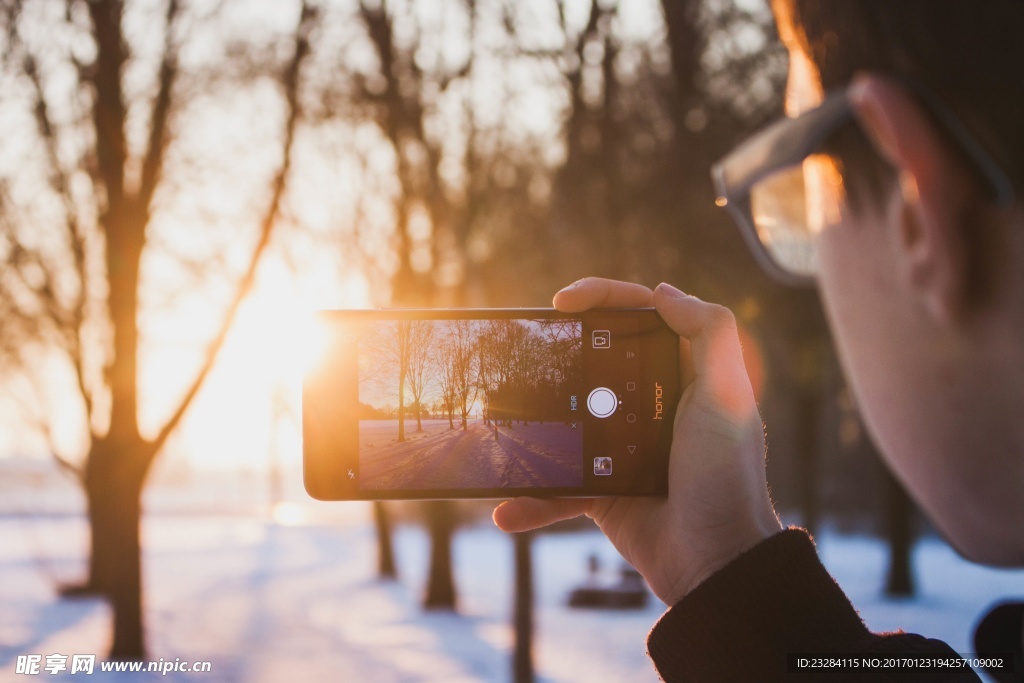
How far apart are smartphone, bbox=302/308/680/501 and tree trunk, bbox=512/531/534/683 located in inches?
235

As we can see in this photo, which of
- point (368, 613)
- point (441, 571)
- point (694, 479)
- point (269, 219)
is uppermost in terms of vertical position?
point (269, 219)

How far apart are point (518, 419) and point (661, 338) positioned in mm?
384

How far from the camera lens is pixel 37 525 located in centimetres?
2777

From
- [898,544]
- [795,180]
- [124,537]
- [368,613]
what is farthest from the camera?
[368,613]

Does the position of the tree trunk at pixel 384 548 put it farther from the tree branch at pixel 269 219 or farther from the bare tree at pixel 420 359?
the bare tree at pixel 420 359

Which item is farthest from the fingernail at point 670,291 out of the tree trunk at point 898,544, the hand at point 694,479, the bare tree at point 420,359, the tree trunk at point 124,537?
the tree trunk at point 898,544

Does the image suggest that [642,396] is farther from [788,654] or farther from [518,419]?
[788,654]

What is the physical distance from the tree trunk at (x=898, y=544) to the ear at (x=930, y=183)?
1245 cm

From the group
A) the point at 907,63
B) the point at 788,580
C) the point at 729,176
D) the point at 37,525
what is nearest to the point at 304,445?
the point at 788,580

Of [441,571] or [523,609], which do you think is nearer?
[523,609]

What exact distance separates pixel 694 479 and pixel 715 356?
264 mm

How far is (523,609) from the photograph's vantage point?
25.8ft

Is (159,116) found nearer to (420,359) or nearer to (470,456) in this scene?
(420,359)

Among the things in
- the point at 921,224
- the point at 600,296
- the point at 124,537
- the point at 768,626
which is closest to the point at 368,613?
the point at 124,537
